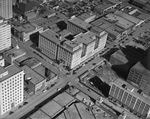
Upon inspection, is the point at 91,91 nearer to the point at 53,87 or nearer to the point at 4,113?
the point at 53,87

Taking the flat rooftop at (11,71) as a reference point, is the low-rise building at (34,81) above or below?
below

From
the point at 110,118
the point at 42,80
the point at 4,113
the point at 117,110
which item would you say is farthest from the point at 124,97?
the point at 4,113

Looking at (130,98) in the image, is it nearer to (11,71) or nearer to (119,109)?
(119,109)

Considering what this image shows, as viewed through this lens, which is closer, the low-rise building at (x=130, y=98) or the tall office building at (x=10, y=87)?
the tall office building at (x=10, y=87)

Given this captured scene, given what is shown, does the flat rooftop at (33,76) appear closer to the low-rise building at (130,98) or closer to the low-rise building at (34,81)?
the low-rise building at (34,81)

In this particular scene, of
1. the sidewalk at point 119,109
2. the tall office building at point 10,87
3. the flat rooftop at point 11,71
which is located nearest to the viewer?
the flat rooftop at point 11,71

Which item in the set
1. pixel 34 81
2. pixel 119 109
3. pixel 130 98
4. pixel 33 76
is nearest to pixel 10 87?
pixel 34 81

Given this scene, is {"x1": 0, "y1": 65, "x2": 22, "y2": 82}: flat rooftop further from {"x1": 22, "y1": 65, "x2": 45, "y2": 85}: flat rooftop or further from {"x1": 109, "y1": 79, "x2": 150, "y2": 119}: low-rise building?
{"x1": 109, "y1": 79, "x2": 150, "y2": 119}: low-rise building

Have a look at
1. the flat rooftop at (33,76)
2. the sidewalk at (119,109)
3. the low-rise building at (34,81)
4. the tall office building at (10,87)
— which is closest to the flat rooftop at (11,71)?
the tall office building at (10,87)
